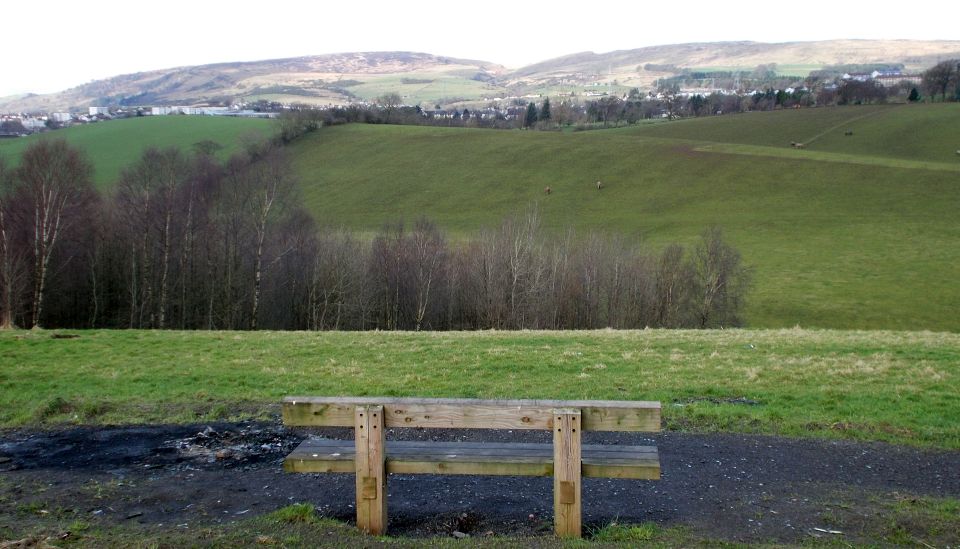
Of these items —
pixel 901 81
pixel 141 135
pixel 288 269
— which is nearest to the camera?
pixel 288 269

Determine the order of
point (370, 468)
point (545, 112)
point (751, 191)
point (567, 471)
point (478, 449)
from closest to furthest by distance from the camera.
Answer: point (567, 471) < point (370, 468) < point (478, 449) < point (751, 191) < point (545, 112)

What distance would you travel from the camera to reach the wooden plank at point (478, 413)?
22.2 ft

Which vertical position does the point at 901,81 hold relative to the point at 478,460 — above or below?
above

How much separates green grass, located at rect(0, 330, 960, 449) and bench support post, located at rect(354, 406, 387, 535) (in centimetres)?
530

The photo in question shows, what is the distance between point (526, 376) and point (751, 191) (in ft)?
244

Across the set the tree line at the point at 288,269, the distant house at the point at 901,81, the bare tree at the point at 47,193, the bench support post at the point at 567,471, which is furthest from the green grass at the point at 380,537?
the distant house at the point at 901,81

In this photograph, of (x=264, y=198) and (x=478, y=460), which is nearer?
(x=478, y=460)

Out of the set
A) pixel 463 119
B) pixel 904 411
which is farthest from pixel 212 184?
pixel 463 119

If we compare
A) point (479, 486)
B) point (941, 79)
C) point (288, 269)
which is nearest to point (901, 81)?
point (941, 79)

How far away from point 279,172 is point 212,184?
5421 millimetres

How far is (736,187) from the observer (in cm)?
8306

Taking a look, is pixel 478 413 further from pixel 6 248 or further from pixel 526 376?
pixel 6 248

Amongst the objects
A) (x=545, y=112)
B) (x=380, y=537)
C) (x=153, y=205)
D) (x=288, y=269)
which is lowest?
(x=288, y=269)

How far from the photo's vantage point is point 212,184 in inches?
2023
